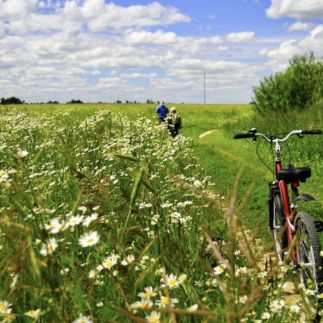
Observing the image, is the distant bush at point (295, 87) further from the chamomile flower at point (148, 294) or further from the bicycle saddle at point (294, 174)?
the chamomile flower at point (148, 294)

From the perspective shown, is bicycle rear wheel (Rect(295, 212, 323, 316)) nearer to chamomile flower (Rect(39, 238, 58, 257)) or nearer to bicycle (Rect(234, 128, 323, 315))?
bicycle (Rect(234, 128, 323, 315))

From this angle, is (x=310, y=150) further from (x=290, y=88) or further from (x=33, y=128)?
(x=290, y=88)

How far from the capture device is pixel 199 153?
63.4ft

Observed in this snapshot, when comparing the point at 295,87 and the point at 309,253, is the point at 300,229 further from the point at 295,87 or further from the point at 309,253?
the point at 295,87

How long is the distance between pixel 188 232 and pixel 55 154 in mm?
5577

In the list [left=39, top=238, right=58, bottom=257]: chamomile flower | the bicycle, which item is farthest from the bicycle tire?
[left=39, top=238, right=58, bottom=257]: chamomile flower

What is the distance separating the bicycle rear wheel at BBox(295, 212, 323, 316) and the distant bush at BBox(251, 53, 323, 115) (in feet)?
73.1

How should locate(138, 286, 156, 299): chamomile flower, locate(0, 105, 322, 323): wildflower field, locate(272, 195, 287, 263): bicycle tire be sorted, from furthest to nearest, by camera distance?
locate(272, 195, 287, 263): bicycle tire < locate(138, 286, 156, 299): chamomile flower < locate(0, 105, 322, 323): wildflower field

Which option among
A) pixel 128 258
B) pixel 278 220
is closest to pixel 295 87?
pixel 278 220

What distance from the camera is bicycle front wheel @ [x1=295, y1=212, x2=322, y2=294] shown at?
4.69m

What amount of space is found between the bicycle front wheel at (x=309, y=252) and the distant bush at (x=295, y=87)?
2229cm

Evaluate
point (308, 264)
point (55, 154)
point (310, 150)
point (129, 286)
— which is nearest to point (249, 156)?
point (310, 150)

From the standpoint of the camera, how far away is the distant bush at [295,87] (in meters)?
26.9

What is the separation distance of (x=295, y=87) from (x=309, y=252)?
2352 centimetres
